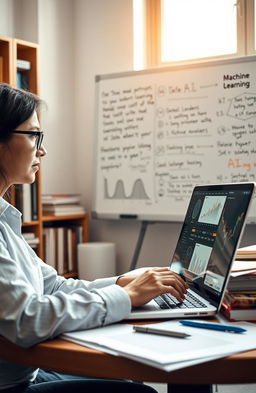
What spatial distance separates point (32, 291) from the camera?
1.01 meters

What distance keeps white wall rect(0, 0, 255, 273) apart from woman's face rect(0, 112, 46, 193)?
6.89ft

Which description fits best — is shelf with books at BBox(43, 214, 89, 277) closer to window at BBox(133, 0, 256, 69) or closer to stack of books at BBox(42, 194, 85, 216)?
stack of books at BBox(42, 194, 85, 216)

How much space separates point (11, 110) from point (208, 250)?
22.2 inches

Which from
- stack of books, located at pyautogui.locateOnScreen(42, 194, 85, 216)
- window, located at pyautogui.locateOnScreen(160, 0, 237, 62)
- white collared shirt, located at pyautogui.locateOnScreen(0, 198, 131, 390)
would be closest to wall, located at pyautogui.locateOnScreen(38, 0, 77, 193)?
stack of books, located at pyautogui.locateOnScreen(42, 194, 85, 216)

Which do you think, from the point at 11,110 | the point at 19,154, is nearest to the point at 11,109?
the point at 11,110

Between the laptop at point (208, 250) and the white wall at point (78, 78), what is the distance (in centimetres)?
196

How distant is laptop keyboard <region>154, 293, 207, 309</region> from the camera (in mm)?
1146

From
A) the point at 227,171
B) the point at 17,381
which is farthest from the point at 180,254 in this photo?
the point at 227,171

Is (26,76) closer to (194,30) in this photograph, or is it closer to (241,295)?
(194,30)

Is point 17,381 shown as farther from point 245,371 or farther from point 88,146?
point 88,146

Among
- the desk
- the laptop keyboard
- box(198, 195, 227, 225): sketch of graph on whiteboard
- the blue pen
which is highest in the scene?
box(198, 195, 227, 225): sketch of graph on whiteboard

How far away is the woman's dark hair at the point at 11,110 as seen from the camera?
1.23m

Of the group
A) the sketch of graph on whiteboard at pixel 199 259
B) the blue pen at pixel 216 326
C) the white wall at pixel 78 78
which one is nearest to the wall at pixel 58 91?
the white wall at pixel 78 78

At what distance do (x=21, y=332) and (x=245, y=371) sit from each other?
0.40 meters
